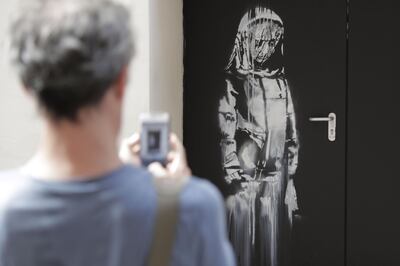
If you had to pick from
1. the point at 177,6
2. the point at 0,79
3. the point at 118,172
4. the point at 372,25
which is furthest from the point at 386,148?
the point at 118,172

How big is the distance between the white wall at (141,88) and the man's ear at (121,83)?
2.35 m

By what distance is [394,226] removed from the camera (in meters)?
3.45

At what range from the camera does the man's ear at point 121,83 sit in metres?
0.88

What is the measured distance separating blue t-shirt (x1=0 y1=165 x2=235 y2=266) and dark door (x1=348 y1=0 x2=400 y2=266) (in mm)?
2758

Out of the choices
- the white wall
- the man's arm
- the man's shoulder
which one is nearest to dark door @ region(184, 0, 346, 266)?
the white wall

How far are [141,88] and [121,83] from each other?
2.38 meters

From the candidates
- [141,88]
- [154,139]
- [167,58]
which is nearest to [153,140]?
[154,139]

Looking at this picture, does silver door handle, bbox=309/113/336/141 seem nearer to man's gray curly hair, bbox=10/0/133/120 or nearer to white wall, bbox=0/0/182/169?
white wall, bbox=0/0/182/169

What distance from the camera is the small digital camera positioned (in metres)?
1.08

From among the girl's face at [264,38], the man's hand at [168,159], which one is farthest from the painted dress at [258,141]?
the man's hand at [168,159]

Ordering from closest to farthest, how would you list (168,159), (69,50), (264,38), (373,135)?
(69,50), (168,159), (373,135), (264,38)

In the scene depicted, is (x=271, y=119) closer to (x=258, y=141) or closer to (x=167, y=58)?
(x=258, y=141)

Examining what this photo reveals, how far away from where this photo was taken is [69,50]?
830 mm

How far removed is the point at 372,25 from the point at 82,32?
2911 millimetres
